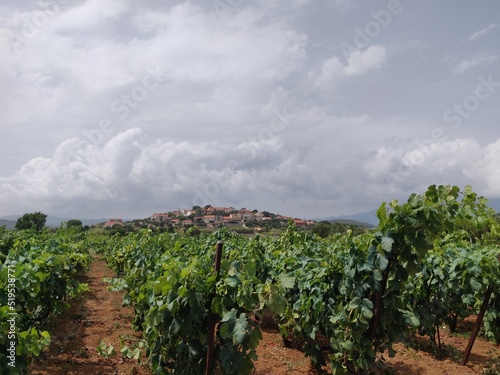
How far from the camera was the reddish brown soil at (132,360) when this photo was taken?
254 inches

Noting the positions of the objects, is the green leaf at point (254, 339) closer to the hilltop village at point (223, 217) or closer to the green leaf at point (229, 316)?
the green leaf at point (229, 316)

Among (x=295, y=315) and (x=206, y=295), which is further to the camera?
(x=295, y=315)

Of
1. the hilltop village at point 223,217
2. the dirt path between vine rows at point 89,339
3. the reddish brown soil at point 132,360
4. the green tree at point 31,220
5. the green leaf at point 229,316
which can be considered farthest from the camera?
the hilltop village at point 223,217

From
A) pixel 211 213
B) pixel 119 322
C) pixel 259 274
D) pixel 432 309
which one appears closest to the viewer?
pixel 432 309

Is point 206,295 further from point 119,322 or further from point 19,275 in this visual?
point 119,322

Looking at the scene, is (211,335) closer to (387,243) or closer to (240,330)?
(240,330)

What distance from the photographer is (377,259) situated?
15.2ft

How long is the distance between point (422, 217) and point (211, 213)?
98.2 metres

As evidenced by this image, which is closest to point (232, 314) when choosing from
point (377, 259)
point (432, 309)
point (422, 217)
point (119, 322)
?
point (377, 259)

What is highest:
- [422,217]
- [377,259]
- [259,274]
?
[422,217]

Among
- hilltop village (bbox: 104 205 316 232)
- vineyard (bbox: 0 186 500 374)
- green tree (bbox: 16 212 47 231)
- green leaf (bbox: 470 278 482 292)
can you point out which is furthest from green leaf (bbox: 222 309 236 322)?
hilltop village (bbox: 104 205 316 232)

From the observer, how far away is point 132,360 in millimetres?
6812

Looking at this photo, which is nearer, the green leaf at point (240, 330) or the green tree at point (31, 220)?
the green leaf at point (240, 330)

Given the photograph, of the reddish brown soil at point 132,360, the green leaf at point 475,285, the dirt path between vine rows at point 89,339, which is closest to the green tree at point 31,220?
the dirt path between vine rows at point 89,339
